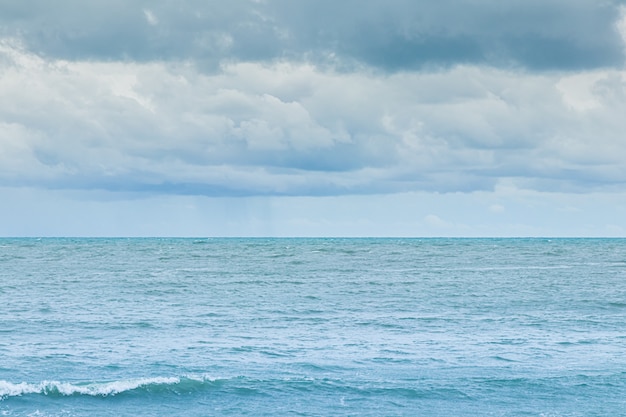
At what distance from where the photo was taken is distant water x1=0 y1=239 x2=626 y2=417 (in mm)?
27844

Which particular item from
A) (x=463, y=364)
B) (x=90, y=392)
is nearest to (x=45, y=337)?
(x=90, y=392)

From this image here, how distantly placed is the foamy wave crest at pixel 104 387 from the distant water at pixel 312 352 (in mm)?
69

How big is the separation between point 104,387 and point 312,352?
1025cm

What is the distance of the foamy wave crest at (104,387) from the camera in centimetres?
2830

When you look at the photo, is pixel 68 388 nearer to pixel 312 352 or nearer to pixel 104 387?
pixel 104 387

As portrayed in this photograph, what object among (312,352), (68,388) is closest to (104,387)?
(68,388)

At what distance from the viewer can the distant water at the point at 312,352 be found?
27844 millimetres

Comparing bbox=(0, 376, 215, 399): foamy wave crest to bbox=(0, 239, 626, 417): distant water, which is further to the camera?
bbox=(0, 376, 215, 399): foamy wave crest

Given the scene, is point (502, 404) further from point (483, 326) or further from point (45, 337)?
point (45, 337)

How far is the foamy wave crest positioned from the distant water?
69 millimetres

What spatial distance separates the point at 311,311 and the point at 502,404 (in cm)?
2462

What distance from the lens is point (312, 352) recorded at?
3591cm

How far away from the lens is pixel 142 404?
90.6 feet

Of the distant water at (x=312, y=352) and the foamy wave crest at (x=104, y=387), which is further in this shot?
the foamy wave crest at (x=104, y=387)
